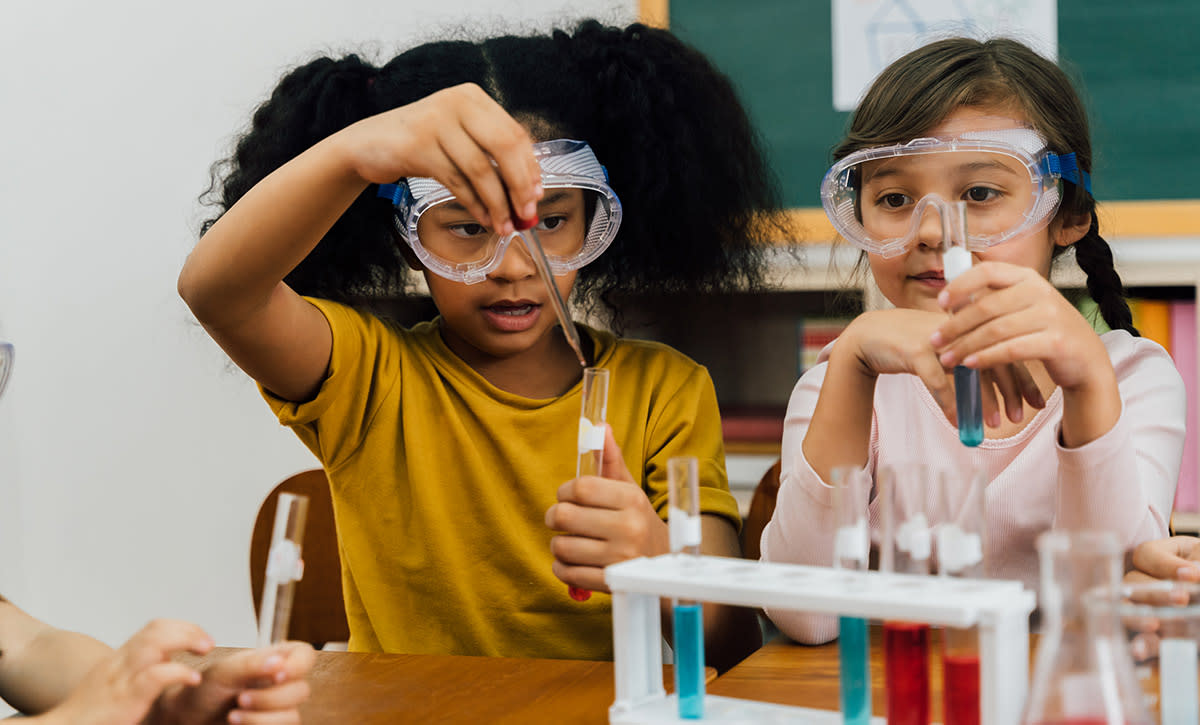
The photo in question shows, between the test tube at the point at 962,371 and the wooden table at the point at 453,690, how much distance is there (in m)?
0.28

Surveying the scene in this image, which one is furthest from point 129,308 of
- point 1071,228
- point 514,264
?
point 1071,228

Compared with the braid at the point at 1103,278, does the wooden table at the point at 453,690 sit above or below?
below

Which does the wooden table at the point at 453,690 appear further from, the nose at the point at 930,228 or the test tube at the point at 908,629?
the nose at the point at 930,228

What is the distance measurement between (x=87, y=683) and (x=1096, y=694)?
1.93 ft

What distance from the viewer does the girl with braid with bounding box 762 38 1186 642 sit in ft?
2.90

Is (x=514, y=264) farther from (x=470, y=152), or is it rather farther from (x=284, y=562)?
(x=284, y=562)

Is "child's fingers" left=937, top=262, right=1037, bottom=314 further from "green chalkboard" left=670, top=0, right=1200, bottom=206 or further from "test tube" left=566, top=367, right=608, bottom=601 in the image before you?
"green chalkboard" left=670, top=0, right=1200, bottom=206

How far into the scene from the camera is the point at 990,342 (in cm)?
82

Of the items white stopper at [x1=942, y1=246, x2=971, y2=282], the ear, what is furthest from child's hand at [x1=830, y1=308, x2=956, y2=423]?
the ear

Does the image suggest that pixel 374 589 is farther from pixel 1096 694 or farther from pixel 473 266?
pixel 1096 694

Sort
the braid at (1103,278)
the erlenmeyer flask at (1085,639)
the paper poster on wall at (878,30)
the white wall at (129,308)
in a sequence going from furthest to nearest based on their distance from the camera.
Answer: the white wall at (129,308), the paper poster on wall at (878,30), the braid at (1103,278), the erlenmeyer flask at (1085,639)

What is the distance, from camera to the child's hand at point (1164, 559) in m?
0.93

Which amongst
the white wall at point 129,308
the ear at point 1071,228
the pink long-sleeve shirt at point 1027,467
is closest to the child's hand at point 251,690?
the pink long-sleeve shirt at point 1027,467

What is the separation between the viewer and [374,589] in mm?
1380
